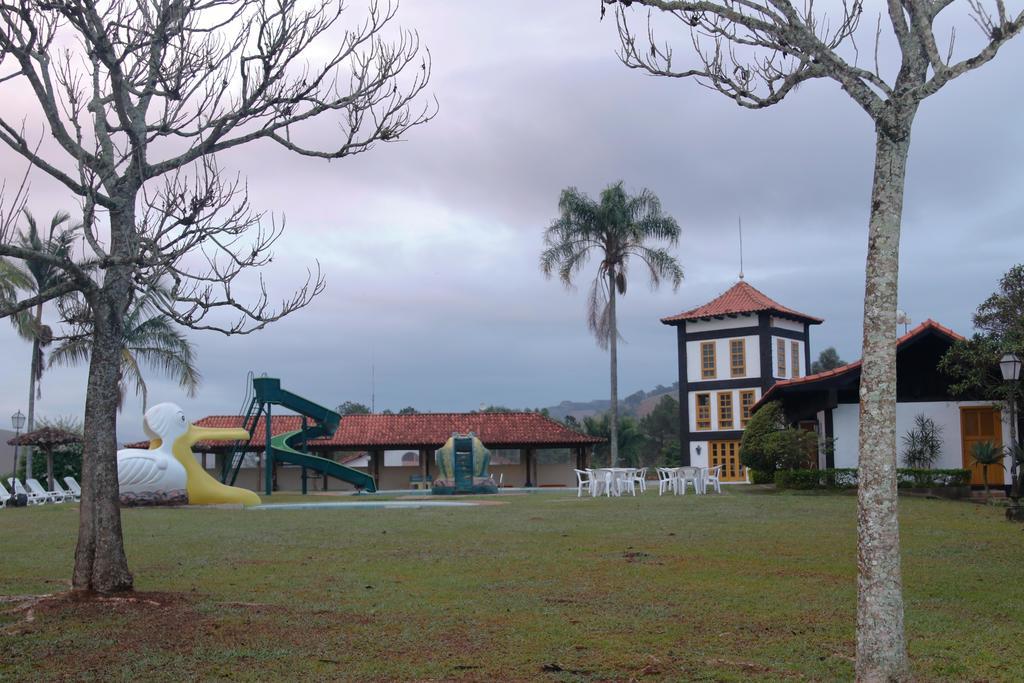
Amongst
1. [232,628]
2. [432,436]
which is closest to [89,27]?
[232,628]

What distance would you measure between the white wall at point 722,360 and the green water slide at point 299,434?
59.0ft

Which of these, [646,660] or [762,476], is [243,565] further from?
[762,476]

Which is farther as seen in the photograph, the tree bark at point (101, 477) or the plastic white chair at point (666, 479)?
the plastic white chair at point (666, 479)

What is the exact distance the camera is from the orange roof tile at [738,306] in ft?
141

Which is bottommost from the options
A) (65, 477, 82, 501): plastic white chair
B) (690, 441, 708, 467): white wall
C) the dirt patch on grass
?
the dirt patch on grass

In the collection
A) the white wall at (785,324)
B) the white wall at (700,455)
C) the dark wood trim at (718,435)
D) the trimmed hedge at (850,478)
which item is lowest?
the trimmed hedge at (850,478)

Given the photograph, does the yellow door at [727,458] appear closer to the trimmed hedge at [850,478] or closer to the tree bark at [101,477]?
the trimmed hedge at [850,478]

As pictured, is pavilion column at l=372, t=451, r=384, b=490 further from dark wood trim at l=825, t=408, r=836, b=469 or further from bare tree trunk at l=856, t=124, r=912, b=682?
bare tree trunk at l=856, t=124, r=912, b=682

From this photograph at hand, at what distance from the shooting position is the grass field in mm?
6676

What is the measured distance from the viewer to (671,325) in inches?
1801

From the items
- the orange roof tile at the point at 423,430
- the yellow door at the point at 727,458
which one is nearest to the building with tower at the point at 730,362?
the yellow door at the point at 727,458

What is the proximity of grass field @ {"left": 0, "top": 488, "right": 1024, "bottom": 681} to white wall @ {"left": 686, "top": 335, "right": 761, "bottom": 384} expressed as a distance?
1081 inches

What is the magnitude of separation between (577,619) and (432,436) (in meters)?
32.2

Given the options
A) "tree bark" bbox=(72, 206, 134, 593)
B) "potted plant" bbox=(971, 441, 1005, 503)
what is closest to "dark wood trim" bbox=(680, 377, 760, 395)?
"potted plant" bbox=(971, 441, 1005, 503)
